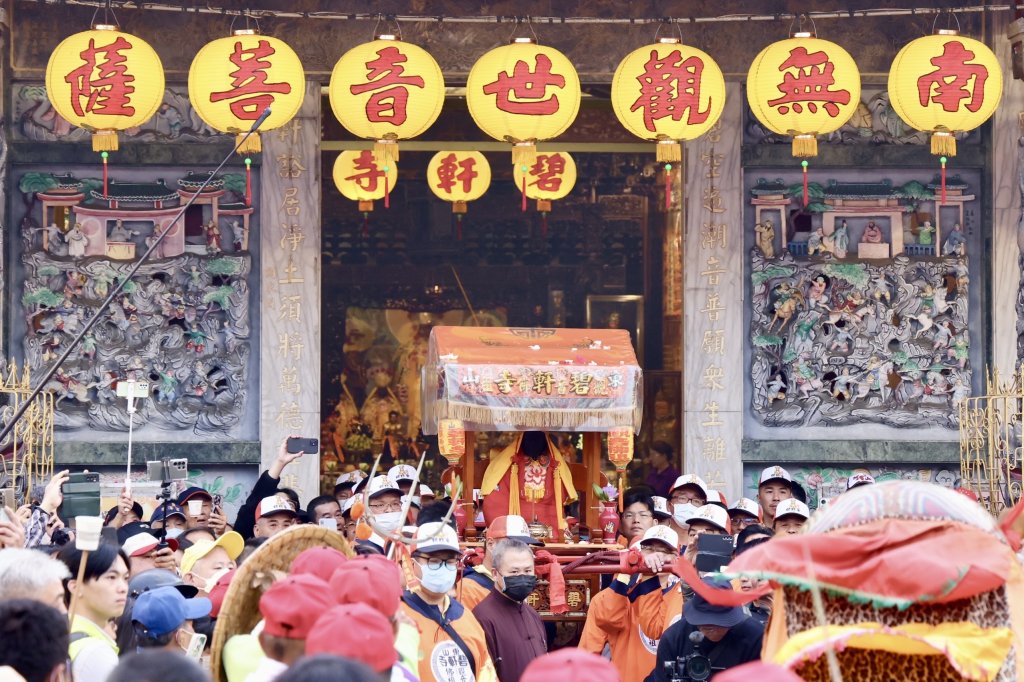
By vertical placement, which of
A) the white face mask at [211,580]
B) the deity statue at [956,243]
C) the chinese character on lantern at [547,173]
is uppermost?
the chinese character on lantern at [547,173]

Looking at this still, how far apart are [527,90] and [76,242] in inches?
161

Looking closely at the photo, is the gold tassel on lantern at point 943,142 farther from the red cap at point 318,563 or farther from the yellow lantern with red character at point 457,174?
the red cap at point 318,563

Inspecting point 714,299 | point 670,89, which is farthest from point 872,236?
point 670,89

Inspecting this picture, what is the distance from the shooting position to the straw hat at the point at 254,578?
5.33 metres

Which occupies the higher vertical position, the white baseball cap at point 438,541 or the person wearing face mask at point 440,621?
the white baseball cap at point 438,541

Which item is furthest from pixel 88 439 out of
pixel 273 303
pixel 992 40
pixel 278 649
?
pixel 278 649

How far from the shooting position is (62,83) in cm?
1155

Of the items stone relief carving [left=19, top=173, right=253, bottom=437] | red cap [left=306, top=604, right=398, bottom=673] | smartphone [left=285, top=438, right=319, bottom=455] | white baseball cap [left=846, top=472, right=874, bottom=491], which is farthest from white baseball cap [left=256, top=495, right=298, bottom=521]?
red cap [left=306, top=604, right=398, bottom=673]

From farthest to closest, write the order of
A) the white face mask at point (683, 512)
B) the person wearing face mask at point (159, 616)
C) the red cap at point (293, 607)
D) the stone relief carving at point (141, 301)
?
the stone relief carving at point (141, 301) < the white face mask at point (683, 512) < the person wearing face mask at point (159, 616) < the red cap at point (293, 607)

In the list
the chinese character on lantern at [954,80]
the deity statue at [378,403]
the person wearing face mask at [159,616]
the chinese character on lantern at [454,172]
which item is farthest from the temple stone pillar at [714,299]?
the person wearing face mask at [159,616]

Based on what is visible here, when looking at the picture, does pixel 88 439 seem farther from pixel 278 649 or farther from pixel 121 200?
pixel 278 649

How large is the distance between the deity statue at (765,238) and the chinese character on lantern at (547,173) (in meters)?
1.98

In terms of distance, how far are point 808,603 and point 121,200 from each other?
32.8ft

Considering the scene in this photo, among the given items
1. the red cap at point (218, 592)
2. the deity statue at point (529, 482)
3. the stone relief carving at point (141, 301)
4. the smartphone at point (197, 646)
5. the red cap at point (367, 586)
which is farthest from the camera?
the stone relief carving at point (141, 301)
